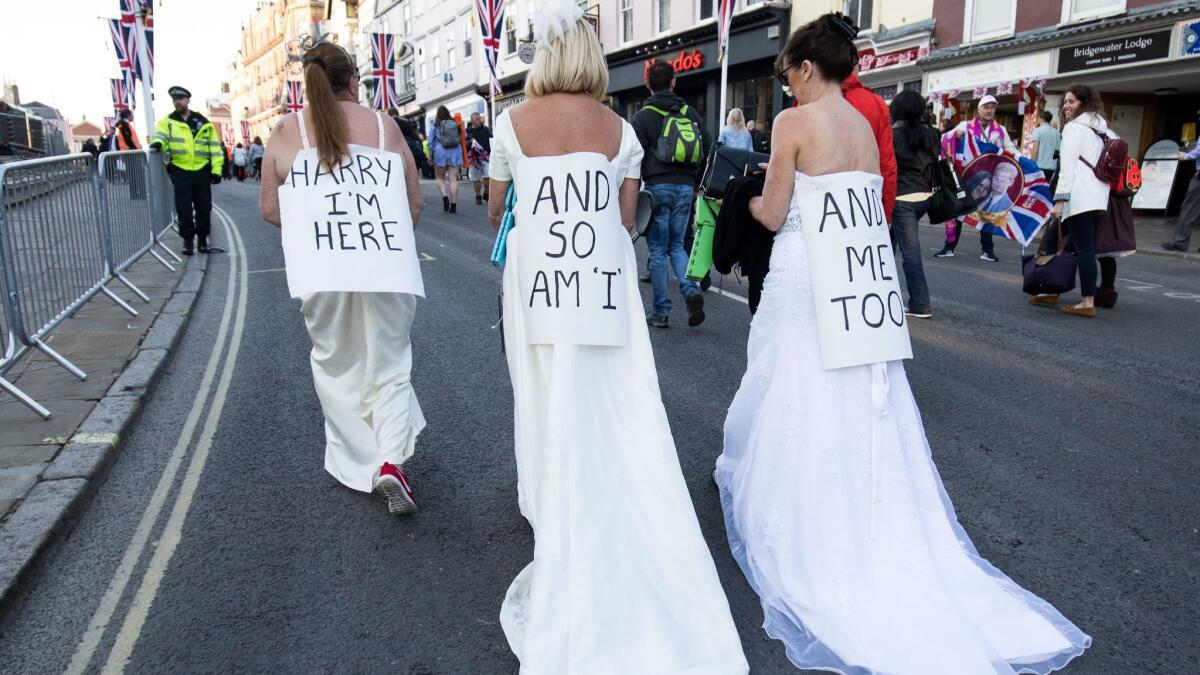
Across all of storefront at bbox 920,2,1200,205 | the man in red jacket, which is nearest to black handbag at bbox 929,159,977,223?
the man in red jacket

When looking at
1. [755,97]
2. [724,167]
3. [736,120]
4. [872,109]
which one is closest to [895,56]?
[755,97]

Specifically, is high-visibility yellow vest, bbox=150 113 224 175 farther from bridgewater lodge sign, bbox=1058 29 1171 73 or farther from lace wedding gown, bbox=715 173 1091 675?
bridgewater lodge sign, bbox=1058 29 1171 73

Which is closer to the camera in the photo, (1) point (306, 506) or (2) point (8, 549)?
(2) point (8, 549)

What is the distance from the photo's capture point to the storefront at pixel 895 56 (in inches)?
697

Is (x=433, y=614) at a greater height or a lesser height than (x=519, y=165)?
lesser

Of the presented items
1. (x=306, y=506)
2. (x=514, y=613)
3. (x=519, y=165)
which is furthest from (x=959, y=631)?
(x=306, y=506)

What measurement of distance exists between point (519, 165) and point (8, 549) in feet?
7.74

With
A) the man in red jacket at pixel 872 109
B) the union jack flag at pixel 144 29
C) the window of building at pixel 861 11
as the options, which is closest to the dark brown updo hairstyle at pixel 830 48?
the man in red jacket at pixel 872 109

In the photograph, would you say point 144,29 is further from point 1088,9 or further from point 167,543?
point 1088,9

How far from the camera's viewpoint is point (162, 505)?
138 inches

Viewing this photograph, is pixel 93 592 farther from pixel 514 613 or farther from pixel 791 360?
pixel 791 360

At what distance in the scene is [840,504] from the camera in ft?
8.84

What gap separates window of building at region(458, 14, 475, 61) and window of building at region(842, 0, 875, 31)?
21922mm

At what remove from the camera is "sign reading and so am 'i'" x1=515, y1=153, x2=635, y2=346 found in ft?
8.24
